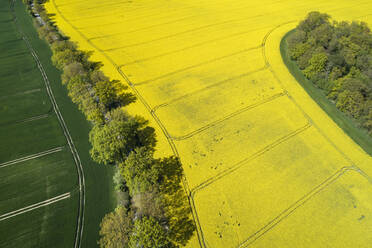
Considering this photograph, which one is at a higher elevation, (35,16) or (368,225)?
(35,16)

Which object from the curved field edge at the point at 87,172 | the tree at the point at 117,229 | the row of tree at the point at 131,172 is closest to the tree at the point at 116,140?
the row of tree at the point at 131,172

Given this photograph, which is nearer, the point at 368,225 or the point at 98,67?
the point at 368,225

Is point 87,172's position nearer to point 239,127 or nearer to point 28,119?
point 28,119

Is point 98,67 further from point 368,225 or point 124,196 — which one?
point 368,225

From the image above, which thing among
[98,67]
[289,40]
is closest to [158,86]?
[98,67]

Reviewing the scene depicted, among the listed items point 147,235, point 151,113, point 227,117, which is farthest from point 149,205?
point 227,117

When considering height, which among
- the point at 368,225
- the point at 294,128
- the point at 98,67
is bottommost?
the point at 368,225

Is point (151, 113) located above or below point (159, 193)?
above
